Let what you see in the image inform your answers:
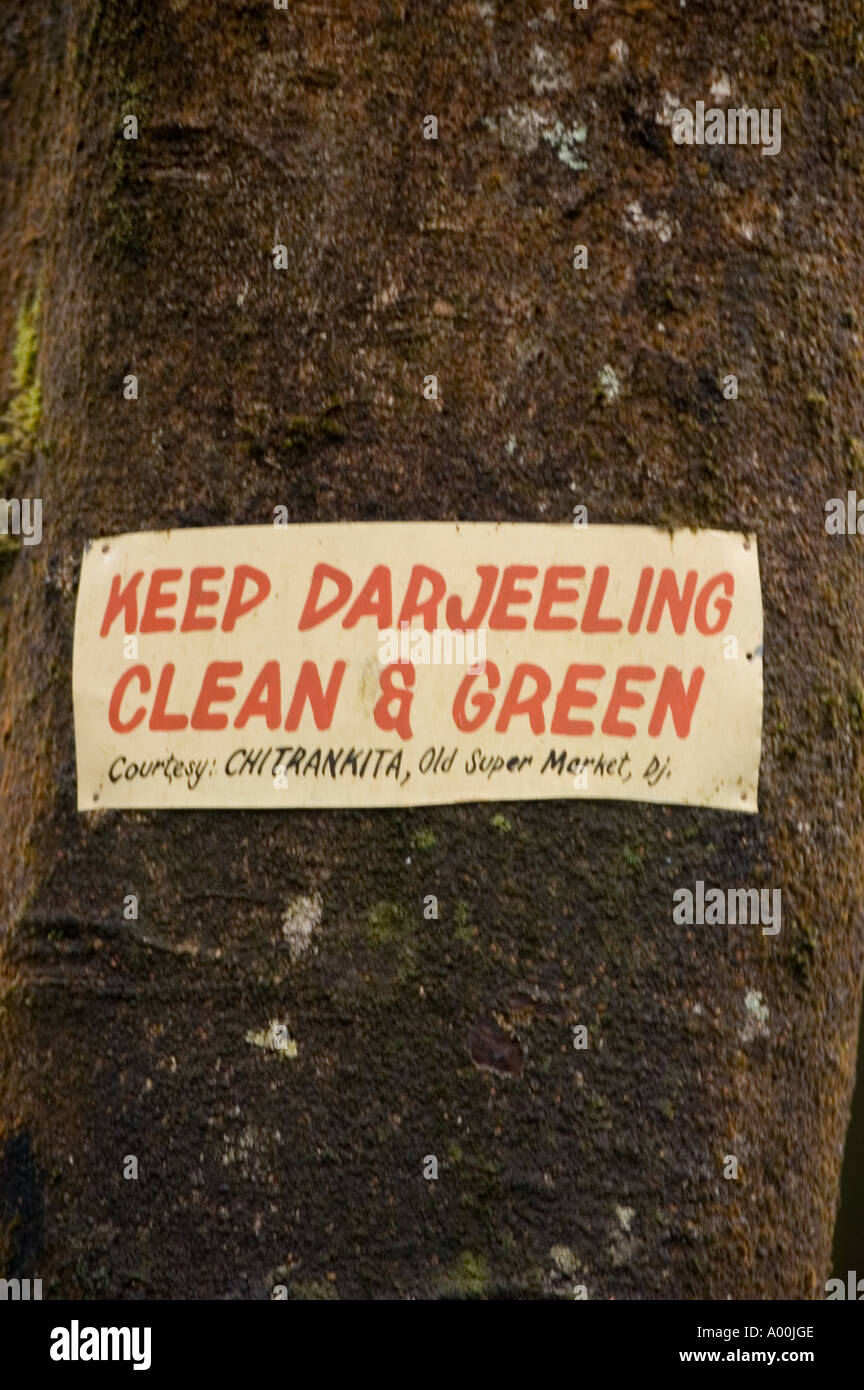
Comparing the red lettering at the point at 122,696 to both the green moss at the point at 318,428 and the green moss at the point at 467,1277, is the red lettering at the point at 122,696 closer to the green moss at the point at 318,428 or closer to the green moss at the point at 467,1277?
the green moss at the point at 318,428

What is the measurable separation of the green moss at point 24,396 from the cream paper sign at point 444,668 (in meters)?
0.34

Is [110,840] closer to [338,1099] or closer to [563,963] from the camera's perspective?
[338,1099]

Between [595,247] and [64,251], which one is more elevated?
[64,251]

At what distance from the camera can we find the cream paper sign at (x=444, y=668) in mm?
1349

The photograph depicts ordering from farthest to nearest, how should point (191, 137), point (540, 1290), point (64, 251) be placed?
point (64, 251) < point (191, 137) < point (540, 1290)

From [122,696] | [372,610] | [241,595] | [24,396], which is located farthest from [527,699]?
[24,396]

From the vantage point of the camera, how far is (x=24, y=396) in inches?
66.3

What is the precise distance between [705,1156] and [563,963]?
22 cm

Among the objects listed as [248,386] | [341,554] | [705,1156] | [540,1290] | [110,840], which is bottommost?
[540,1290]

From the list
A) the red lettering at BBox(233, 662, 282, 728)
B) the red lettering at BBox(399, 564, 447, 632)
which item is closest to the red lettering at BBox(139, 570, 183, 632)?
the red lettering at BBox(233, 662, 282, 728)

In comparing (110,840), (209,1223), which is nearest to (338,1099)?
Answer: (209,1223)

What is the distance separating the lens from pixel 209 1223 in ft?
4.28

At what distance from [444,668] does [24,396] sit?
0.65 m

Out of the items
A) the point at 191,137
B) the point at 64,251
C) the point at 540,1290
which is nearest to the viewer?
the point at 540,1290
